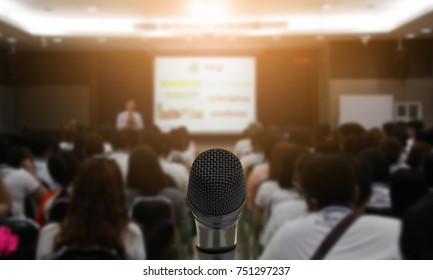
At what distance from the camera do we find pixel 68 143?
5.46 metres

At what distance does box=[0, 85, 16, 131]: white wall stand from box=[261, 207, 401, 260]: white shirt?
10.7 meters

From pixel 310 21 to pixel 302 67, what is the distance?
2356 mm

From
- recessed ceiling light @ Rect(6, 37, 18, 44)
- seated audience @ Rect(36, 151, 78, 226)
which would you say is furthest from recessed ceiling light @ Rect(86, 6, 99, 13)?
seated audience @ Rect(36, 151, 78, 226)

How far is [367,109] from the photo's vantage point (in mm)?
10414

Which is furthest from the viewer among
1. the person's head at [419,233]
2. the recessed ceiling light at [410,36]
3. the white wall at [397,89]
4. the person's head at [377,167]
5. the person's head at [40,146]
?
the white wall at [397,89]

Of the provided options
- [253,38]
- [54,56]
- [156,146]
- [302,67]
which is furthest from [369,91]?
[156,146]

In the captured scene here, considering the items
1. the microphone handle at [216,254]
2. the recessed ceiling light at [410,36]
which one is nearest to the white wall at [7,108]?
the recessed ceiling light at [410,36]

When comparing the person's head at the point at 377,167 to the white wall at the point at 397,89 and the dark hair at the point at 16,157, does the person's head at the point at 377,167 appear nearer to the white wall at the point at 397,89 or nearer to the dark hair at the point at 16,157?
the dark hair at the point at 16,157

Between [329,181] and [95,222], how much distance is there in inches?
30.3

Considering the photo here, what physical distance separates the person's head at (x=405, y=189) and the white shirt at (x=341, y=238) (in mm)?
547

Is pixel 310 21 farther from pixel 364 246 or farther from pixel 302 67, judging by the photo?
pixel 364 246

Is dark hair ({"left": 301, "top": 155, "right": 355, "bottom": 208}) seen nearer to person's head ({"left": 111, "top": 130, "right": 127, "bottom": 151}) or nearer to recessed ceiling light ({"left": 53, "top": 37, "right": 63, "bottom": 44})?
person's head ({"left": 111, "top": 130, "right": 127, "bottom": 151})

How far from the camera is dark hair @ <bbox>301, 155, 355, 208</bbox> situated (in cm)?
180

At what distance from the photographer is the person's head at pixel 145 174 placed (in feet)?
9.16
